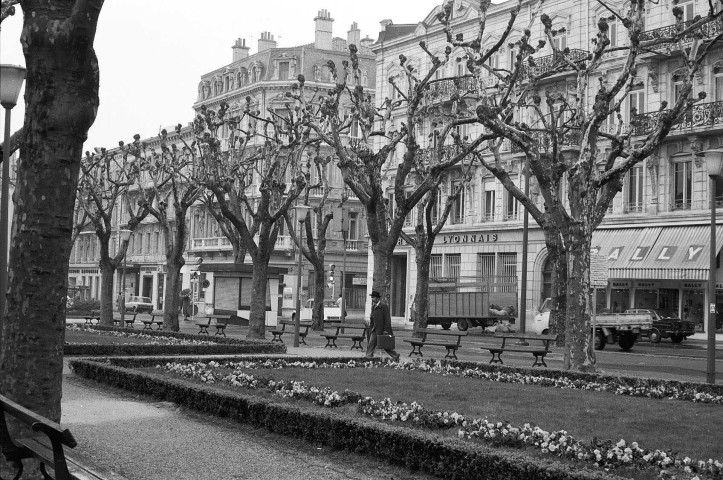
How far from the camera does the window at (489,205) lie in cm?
4956

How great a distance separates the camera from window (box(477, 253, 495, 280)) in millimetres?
49250

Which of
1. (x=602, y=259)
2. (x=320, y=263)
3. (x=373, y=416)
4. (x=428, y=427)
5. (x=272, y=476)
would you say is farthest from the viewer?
(x=320, y=263)

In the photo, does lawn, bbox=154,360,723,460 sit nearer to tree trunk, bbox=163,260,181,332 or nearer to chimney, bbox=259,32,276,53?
tree trunk, bbox=163,260,181,332

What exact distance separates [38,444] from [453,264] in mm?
46082

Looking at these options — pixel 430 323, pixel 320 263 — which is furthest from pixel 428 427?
pixel 430 323

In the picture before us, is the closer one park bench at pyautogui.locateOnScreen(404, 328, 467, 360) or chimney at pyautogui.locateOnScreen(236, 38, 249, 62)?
park bench at pyautogui.locateOnScreen(404, 328, 467, 360)

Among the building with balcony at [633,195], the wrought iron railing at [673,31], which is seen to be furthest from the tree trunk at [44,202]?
the wrought iron railing at [673,31]

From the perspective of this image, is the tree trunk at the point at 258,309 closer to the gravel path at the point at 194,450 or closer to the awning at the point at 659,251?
the awning at the point at 659,251

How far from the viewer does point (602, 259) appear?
22.5 metres

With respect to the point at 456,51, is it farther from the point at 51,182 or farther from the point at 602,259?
the point at 51,182

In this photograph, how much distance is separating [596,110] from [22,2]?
13829mm

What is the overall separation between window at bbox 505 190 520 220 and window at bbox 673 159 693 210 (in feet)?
30.4

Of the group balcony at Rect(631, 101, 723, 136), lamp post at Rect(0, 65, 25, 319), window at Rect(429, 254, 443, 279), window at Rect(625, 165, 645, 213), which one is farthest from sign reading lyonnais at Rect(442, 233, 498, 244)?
lamp post at Rect(0, 65, 25, 319)

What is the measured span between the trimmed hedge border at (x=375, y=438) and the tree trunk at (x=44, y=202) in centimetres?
340
